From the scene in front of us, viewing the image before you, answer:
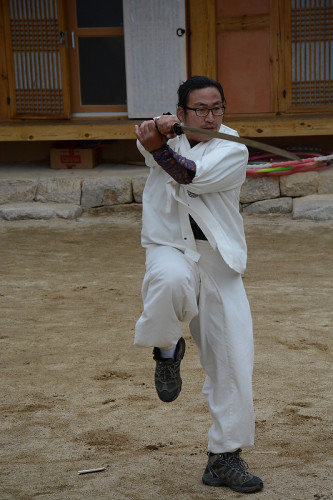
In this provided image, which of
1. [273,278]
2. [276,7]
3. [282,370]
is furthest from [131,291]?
[276,7]

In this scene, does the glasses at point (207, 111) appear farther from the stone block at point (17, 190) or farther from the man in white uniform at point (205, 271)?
the stone block at point (17, 190)

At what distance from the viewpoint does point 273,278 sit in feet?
22.7

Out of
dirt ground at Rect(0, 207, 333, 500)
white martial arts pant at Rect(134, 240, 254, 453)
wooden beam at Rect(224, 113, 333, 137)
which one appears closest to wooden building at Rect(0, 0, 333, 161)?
wooden beam at Rect(224, 113, 333, 137)

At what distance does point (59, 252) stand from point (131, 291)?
171 centimetres

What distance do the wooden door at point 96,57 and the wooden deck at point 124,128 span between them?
0.30 metres

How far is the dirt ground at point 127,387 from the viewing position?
3.54 meters

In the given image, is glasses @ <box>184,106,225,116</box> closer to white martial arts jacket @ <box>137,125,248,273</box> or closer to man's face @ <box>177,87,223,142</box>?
man's face @ <box>177,87,223,142</box>

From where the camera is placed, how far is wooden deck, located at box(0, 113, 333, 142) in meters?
9.63

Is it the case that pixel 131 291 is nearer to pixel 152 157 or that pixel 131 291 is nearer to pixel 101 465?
pixel 101 465

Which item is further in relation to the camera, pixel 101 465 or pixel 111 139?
pixel 111 139

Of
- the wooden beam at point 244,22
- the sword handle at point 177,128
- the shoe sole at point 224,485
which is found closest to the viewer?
the sword handle at point 177,128

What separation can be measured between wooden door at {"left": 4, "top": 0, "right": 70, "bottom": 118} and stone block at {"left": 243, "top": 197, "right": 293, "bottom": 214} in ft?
8.77

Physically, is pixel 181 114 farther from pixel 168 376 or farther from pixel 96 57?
pixel 96 57

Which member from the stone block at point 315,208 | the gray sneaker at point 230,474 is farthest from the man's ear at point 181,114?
the stone block at point 315,208
